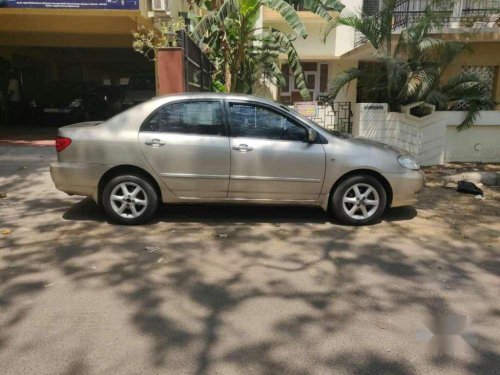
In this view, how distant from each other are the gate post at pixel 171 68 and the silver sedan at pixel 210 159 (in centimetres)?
283

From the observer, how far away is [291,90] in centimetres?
1933

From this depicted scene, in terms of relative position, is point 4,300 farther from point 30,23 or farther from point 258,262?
point 30,23

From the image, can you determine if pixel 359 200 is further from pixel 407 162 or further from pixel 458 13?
pixel 458 13

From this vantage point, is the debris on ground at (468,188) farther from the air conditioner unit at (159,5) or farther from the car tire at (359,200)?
the air conditioner unit at (159,5)

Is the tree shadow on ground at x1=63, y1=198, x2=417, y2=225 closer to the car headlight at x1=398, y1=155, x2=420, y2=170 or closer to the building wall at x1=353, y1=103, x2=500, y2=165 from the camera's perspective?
the car headlight at x1=398, y1=155, x2=420, y2=170

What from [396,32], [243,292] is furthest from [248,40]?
[243,292]

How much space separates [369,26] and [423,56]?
141 centimetres

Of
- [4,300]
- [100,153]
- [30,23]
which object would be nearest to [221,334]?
[4,300]

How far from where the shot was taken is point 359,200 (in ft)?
19.0

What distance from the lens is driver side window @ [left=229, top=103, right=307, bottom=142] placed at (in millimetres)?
5656

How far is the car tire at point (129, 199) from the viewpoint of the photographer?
5.61m

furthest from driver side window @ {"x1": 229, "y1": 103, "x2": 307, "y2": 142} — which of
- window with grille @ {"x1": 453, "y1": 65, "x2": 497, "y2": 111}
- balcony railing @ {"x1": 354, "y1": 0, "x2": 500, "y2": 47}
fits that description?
window with grille @ {"x1": 453, "y1": 65, "x2": 497, "y2": 111}

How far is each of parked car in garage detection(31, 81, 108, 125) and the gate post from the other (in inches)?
323

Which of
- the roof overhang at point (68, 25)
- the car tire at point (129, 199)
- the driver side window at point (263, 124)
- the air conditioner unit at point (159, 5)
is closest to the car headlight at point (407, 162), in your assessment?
the driver side window at point (263, 124)
